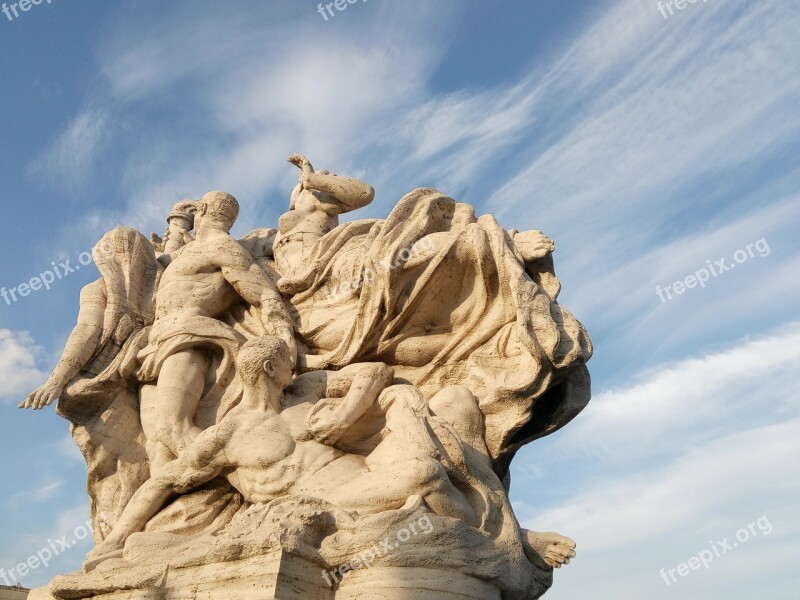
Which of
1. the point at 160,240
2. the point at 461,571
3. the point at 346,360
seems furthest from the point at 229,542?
the point at 160,240

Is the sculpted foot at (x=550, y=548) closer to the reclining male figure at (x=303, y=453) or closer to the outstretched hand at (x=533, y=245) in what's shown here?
the reclining male figure at (x=303, y=453)

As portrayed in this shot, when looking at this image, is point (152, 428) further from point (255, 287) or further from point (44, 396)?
point (255, 287)

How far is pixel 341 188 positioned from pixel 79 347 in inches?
118

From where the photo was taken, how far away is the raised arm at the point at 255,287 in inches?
283

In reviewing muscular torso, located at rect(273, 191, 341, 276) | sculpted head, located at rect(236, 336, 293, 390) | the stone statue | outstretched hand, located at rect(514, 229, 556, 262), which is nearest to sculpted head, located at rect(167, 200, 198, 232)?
the stone statue

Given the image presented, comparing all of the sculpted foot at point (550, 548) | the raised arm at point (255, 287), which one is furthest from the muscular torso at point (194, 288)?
the sculpted foot at point (550, 548)

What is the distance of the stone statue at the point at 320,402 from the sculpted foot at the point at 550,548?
0.02 m

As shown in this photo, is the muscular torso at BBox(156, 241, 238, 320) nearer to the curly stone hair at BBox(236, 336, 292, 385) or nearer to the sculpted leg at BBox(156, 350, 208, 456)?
the sculpted leg at BBox(156, 350, 208, 456)

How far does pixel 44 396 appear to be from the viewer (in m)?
6.88

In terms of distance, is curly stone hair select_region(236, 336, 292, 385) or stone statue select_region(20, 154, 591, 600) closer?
stone statue select_region(20, 154, 591, 600)

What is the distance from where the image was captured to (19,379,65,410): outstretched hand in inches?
269

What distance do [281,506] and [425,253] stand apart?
262 cm

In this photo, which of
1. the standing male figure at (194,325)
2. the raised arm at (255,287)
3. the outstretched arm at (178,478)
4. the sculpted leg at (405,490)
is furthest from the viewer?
the raised arm at (255,287)

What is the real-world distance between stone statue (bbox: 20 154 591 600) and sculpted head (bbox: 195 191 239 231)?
2 centimetres
